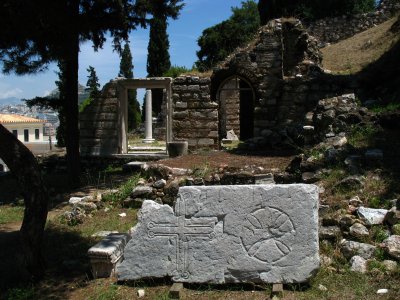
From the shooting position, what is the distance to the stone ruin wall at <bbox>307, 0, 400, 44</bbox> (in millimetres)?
27531

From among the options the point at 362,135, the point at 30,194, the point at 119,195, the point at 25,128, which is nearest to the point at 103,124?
the point at 119,195

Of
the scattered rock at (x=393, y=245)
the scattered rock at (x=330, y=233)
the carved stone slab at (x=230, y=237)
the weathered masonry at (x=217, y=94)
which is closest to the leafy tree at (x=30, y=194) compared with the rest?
the carved stone slab at (x=230, y=237)

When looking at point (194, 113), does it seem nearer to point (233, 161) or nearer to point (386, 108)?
point (233, 161)

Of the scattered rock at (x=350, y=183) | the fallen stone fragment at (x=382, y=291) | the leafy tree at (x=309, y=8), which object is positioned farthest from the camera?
the leafy tree at (x=309, y=8)

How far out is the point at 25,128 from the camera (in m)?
55.5

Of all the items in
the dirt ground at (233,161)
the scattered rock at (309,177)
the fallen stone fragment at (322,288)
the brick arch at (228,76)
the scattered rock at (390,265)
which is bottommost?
the fallen stone fragment at (322,288)

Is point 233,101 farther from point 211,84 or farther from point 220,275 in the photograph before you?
point 220,275

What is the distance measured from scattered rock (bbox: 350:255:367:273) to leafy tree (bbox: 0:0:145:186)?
23.2 feet

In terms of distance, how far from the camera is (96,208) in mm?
9094

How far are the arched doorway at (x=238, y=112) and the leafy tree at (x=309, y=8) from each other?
692 cm

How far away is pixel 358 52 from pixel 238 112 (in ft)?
25.2

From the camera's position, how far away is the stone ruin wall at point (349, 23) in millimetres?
27531

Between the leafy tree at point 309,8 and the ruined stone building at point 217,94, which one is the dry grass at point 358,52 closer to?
the ruined stone building at point 217,94

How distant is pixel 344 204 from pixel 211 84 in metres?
10.6
